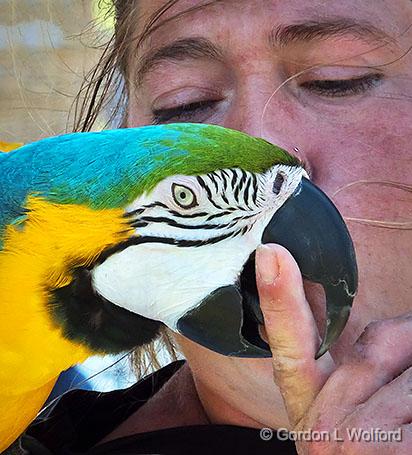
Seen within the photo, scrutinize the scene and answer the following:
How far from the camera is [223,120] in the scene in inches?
47.9

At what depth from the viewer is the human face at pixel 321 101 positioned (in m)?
1.11

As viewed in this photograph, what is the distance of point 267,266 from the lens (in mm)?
826

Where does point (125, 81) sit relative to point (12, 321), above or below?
above

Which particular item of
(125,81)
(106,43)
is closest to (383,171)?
(125,81)

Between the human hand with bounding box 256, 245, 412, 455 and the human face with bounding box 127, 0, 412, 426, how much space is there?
9.5 inches

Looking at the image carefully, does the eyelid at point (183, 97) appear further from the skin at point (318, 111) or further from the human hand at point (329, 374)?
the human hand at point (329, 374)

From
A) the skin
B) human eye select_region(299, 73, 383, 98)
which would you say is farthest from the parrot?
human eye select_region(299, 73, 383, 98)

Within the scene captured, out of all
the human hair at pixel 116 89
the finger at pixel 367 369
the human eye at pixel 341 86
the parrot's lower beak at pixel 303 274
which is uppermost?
the human hair at pixel 116 89

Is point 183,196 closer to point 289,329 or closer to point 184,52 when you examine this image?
point 289,329

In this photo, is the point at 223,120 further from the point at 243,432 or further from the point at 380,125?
the point at 243,432

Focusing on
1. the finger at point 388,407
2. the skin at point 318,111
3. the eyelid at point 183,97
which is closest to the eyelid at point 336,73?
the skin at point 318,111

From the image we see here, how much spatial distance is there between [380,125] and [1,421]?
2.33ft

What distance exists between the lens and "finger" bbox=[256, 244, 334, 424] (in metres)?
0.82

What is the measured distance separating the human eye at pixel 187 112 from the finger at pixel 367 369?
1.75 ft
